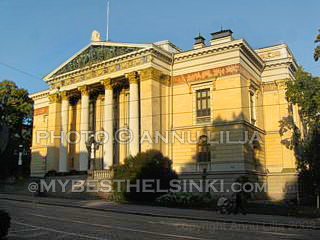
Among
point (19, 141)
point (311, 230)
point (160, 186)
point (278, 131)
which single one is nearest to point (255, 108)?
point (278, 131)

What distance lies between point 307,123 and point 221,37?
1211 centimetres

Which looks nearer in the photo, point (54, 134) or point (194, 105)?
point (194, 105)

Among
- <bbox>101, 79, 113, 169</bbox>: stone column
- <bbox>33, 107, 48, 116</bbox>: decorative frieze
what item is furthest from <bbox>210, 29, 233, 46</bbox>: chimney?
<bbox>33, 107, 48, 116</bbox>: decorative frieze

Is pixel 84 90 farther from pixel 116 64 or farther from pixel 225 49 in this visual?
pixel 225 49

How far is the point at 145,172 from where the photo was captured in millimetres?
27766

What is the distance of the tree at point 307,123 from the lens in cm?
3056

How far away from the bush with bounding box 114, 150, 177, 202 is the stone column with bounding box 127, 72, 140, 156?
6.49 m

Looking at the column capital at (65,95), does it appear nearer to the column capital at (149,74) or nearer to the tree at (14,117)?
the column capital at (149,74)

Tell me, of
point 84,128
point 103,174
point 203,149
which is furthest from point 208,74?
point 84,128

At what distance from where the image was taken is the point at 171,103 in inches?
1519

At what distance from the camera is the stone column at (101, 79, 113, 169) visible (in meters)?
38.0

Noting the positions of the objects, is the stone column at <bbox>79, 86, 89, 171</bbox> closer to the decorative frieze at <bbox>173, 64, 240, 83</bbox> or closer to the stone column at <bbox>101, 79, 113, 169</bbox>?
the stone column at <bbox>101, 79, 113, 169</bbox>

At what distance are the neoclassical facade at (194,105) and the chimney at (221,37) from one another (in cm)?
11

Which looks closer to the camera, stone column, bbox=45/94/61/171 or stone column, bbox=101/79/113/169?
stone column, bbox=101/79/113/169
